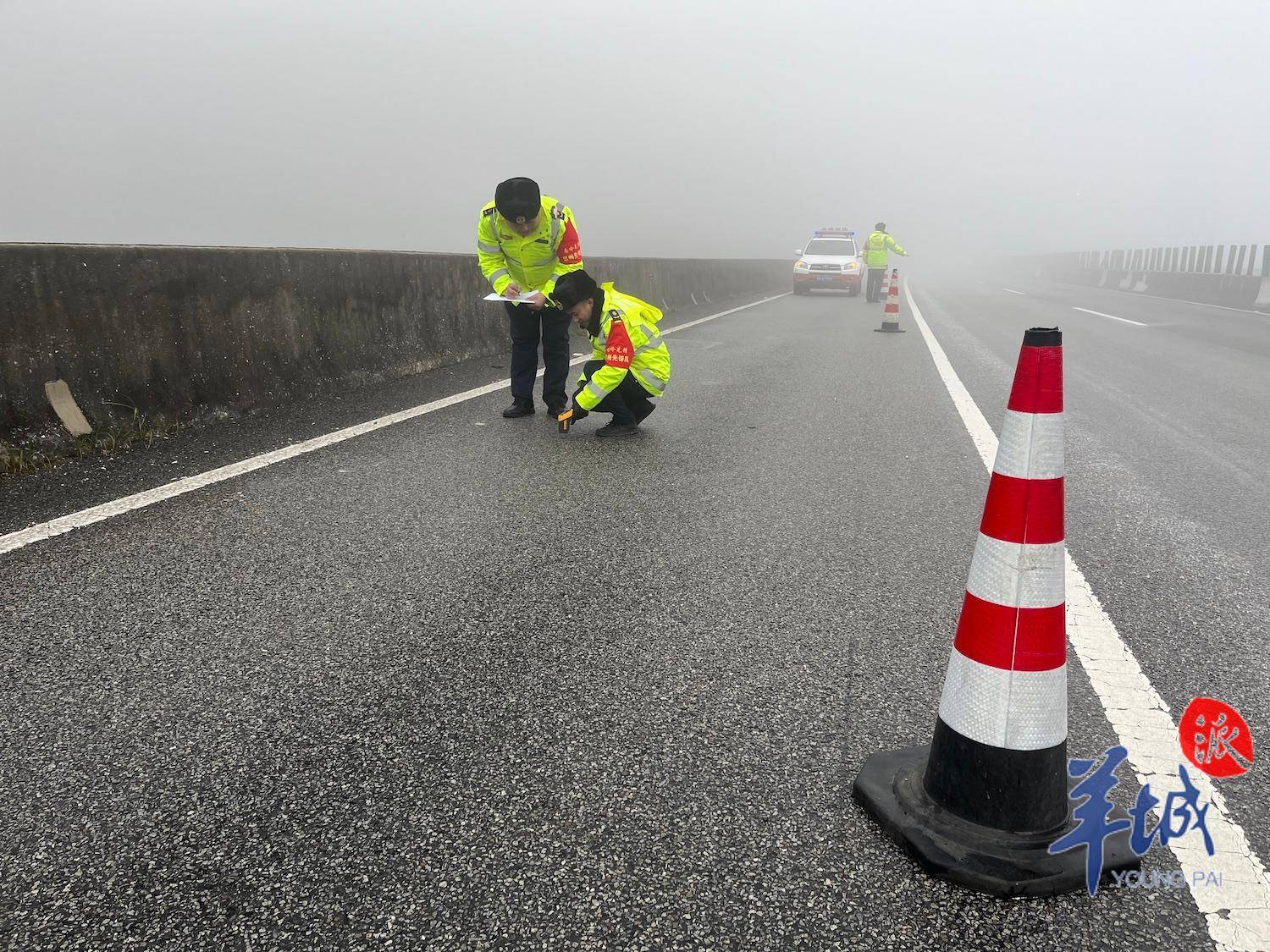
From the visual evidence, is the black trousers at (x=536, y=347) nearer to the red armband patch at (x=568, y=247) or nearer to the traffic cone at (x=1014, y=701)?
the red armband patch at (x=568, y=247)

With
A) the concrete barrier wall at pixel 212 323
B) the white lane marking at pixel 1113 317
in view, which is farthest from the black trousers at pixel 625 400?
the white lane marking at pixel 1113 317

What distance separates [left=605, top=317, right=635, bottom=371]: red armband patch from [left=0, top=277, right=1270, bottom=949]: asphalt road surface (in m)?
0.62

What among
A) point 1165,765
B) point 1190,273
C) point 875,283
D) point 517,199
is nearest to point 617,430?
point 517,199

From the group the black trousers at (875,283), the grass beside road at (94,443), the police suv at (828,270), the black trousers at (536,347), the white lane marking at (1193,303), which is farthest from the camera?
the police suv at (828,270)

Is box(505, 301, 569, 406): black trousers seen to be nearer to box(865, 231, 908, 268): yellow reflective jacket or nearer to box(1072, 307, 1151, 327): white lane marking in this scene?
box(1072, 307, 1151, 327): white lane marking

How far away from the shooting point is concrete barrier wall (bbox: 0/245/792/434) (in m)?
4.47

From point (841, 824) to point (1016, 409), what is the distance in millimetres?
955

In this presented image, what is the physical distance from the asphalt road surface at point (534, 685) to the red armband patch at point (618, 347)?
24.3 inches

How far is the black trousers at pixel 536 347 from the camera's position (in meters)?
6.11

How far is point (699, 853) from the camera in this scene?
69.9 inches

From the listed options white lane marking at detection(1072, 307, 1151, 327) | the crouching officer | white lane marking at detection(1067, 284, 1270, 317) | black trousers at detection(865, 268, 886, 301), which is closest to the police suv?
black trousers at detection(865, 268, 886, 301)

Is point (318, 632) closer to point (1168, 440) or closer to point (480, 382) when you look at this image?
point (480, 382)

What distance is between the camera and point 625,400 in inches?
227

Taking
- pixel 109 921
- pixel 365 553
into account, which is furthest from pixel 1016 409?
pixel 365 553
